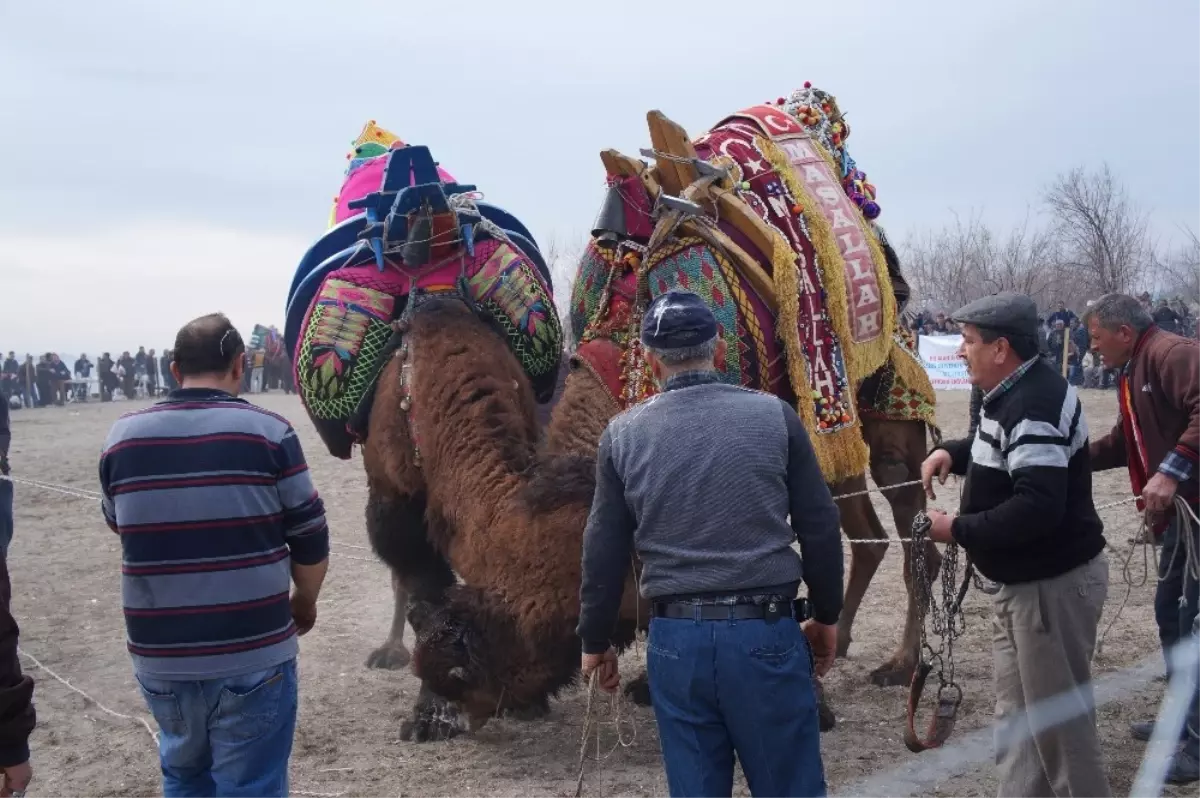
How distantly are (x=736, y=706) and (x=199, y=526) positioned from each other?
→ 1494 millimetres

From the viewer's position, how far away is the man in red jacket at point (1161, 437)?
4.21m

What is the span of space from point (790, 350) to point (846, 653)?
1.94 metres

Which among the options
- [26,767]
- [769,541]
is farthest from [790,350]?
[26,767]

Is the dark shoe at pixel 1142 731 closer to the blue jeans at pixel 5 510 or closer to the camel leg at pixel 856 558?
the camel leg at pixel 856 558

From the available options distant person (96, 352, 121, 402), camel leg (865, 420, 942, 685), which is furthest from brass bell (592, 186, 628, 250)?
distant person (96, 352, 121, 402)

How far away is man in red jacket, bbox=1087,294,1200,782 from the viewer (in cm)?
421

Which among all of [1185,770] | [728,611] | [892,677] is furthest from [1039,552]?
[892,677]

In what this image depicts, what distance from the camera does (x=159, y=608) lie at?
298 cm

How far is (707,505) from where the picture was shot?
9.34ft

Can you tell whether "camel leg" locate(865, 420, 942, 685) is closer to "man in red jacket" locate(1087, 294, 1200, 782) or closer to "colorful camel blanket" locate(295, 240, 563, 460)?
"man in red jacket" locate(1087, 294, 1200, 782)

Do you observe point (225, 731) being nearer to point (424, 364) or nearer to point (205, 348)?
point (205, 348)

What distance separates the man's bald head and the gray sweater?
3.60ft

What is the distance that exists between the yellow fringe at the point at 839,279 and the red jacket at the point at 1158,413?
1297 millimetres

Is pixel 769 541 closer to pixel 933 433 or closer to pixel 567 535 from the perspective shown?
pixel 567 535
